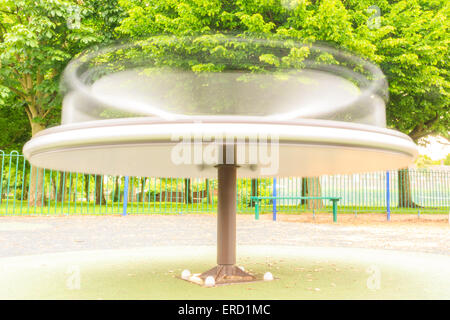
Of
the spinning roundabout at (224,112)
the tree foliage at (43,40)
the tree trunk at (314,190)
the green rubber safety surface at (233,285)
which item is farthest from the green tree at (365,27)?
the spinning roundabout at (224,112)

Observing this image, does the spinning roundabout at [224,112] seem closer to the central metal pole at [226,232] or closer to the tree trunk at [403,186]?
the central metal pole at [226,232]

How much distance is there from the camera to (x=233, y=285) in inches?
119

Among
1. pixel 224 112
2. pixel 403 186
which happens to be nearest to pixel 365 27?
pixel 403 186

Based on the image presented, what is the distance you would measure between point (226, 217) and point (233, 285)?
0.52m

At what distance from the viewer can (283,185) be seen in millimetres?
16562

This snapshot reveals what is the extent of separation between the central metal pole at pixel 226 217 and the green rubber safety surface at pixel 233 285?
0.27m

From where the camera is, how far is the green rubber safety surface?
2797 mm

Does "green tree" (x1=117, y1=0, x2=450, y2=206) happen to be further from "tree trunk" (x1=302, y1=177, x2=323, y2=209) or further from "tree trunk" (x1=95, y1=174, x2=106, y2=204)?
"tree trunk" (x1=95, y1=174, x2=106, y2=204)

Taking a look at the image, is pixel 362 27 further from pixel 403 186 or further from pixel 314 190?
pixel 403 186

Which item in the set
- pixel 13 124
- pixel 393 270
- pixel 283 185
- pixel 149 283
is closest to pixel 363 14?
pixel 283 185

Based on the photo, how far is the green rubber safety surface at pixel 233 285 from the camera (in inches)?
110

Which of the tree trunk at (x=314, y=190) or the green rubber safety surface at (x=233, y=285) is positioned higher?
the tree trunk at (x=314, y=190)
